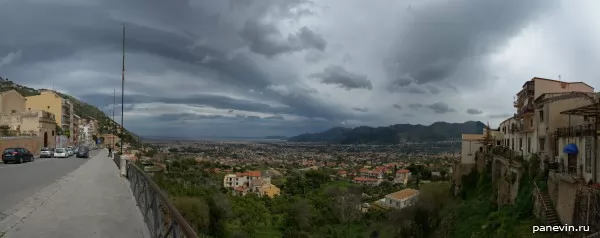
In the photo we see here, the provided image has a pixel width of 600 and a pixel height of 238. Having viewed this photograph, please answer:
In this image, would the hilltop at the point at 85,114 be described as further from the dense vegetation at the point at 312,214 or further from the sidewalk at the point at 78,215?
the sidewalk at the point at 78,215

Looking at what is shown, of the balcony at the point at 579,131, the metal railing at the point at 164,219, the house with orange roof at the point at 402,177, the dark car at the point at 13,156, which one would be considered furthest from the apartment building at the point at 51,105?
the balcony at the point at 579,131

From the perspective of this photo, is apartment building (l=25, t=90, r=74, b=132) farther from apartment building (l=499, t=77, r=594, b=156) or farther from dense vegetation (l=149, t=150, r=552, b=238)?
apartment building (l=499, t=77, r=594, b=156)

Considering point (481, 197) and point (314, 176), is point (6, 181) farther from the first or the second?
point (314, 176)

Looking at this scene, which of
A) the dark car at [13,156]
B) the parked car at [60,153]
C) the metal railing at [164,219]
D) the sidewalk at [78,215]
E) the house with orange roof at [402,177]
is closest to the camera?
the metal railing at [164,219]

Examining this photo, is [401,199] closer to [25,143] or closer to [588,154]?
[588,154]

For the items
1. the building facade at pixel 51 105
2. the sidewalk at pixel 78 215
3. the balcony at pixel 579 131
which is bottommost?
the sidewalk at pixel 78 215

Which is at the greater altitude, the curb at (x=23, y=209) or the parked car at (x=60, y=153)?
the curb at (x=23, y=209)

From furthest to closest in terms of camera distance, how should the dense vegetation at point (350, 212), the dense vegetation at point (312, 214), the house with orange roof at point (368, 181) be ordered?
the house with orange roof at point (368, 181) < the dense vegetation at point (312, 214) < the dense vegetation at point (350, 212)
